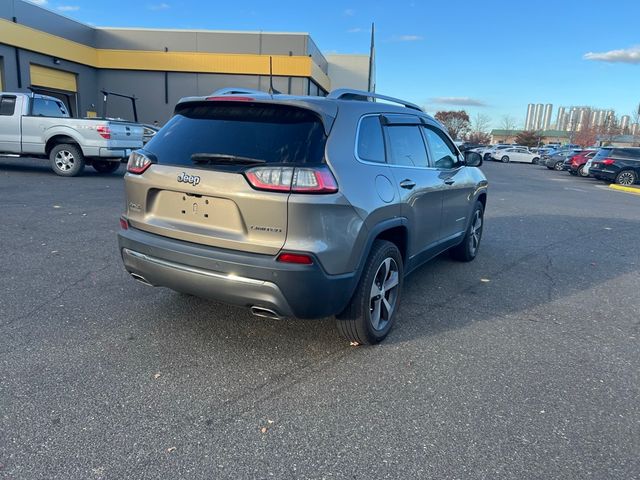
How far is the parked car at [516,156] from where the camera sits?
4569cm

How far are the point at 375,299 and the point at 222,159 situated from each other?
151 centimetres

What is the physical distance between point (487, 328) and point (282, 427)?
2.22 m

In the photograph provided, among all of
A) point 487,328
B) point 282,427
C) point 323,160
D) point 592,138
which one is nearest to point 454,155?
point 487,328

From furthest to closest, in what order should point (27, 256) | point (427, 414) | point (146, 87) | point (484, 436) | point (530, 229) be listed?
point (146, 87) < point (530, 229) < point (27, 256) < point (427, 414) < point (484, 436)

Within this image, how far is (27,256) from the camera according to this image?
5.44m

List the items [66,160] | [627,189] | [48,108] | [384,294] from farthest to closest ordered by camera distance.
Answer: [627,189]
[48,108]
[66,160]
[384,294]

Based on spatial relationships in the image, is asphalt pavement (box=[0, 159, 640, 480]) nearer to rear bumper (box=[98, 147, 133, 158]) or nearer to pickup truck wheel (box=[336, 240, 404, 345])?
pickup truck wheel (box=[336, 240, 404, 345])

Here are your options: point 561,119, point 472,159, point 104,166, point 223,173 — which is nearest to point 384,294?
point 223,173

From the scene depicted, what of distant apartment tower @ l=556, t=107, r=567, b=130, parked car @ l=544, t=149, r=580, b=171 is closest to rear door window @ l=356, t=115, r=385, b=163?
parked car @ l=544, t=149, r=580, b=171

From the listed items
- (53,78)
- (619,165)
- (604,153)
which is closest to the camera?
(619,165)

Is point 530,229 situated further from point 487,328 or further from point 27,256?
point 27,256

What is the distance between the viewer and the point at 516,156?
46062 millimetres

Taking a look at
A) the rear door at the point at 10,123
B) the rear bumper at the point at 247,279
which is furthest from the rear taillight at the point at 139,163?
the rear door at the point at 10,123

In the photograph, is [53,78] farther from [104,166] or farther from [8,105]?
[8,105]
